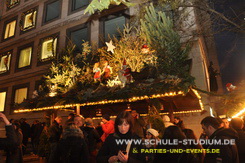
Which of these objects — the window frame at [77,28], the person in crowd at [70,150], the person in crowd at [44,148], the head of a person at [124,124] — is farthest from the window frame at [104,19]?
the head of a person at [124,124]

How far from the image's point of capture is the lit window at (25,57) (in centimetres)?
1803

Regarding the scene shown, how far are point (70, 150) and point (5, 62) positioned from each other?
20192 mm

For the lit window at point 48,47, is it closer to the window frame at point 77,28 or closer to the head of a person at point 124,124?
the window frame at point 77,28

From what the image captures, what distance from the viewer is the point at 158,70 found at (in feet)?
26.7

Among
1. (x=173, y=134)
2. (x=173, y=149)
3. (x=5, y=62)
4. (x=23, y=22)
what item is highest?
(x=23, y=22)

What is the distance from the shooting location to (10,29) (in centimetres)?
2052

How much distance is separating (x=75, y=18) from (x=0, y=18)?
12503 mm

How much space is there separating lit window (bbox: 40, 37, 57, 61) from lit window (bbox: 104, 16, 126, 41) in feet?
17.8

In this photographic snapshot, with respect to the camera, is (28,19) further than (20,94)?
Yes

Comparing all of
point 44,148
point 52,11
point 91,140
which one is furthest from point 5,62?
point 91,140

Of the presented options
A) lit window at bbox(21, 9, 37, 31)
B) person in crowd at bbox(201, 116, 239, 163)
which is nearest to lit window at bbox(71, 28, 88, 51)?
lit window at bbox(21, 9, 37, 31)

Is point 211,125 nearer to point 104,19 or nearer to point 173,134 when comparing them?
point 173,134

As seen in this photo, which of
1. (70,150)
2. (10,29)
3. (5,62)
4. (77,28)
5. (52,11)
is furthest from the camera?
(10,29)

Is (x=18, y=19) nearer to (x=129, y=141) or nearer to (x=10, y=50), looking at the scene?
(x=10, y=50)
